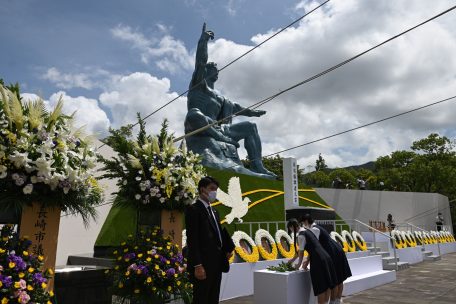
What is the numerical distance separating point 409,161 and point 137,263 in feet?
124

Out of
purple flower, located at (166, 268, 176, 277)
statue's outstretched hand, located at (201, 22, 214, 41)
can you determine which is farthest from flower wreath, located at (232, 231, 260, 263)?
statue's outstretched hand, located at (201, 22, 214, 41)

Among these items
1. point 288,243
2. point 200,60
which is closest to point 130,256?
point 288,243

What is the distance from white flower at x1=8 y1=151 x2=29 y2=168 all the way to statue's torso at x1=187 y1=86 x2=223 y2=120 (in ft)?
44.6

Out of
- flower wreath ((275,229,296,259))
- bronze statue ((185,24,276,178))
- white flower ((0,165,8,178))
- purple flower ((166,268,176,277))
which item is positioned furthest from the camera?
bronze statue ((185,24,276,178))

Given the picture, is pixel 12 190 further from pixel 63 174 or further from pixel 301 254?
pixel 301 254

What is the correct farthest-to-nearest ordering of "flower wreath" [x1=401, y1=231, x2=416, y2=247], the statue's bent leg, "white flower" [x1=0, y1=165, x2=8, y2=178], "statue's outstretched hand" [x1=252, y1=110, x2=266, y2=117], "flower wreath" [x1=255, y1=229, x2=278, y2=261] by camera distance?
"statue's outstretched hand" [x1=252, y1=110, x2=266, y2=117]
the statue's bent leg
"flower wreath" [x1=401, y1=231, x2=416, y2=247]
"flower wreath" [x1=255, y1=229, x2=278, y2=261]
"white flower" [x1=0, y1=165, x2=8, y2=178]

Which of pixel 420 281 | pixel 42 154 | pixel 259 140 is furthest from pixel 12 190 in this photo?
pixel 259 140

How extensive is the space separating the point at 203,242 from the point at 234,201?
7626mm

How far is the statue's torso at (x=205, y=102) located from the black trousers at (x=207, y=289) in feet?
44.0

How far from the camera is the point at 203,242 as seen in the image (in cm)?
376

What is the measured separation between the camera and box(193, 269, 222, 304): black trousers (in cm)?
362

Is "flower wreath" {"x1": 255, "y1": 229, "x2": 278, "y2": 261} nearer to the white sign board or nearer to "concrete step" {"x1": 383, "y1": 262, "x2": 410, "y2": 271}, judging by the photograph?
the white sign board

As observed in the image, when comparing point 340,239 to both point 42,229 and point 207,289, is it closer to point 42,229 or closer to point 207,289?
point 207,289

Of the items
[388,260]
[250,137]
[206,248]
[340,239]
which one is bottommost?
[388,260]
